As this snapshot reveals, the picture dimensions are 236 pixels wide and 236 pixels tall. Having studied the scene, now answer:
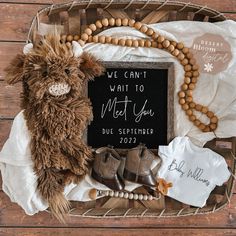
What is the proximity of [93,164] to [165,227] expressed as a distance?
34 cm

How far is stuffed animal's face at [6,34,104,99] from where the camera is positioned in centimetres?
85

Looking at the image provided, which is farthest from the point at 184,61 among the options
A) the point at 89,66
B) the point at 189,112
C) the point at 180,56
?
the point at 89,66

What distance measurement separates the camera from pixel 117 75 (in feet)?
3.15

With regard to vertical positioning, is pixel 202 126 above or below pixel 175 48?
below

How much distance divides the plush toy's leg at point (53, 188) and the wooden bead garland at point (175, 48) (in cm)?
32

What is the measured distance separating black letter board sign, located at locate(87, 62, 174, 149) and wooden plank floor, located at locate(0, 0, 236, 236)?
0.88 feet

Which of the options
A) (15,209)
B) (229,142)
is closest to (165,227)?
(229,142)

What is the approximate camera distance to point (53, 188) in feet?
3.07

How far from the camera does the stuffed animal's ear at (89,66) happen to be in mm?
897

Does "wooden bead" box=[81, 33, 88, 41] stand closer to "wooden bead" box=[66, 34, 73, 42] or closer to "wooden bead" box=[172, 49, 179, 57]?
"wooden bead" box=[66, 34, 73, 42]

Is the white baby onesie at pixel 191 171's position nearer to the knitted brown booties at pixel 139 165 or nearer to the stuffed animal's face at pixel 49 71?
the knitted brown booties at pixel 139 165

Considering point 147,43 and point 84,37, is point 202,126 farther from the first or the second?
point 84,37

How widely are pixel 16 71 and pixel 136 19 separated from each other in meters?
0.33

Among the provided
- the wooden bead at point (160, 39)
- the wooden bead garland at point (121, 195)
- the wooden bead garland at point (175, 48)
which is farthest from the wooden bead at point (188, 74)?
the wooden bead garland at point (121, 195)
